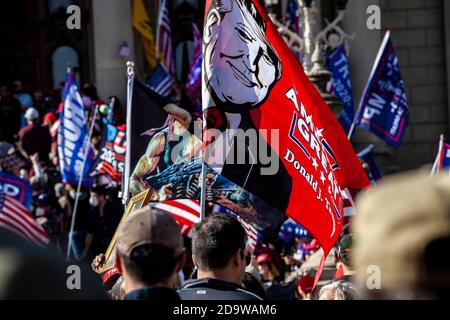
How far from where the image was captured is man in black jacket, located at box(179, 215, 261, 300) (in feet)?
15.6

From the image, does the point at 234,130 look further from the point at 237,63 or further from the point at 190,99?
the point at 190,99

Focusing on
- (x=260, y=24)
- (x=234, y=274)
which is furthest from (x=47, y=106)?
(x=234, y=274)

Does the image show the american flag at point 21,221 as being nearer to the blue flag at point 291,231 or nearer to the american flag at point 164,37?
the blue flag at point 291,231

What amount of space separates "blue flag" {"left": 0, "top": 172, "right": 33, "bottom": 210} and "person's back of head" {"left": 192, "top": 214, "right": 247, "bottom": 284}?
6450 mm

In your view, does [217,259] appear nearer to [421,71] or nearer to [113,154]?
[113,154]

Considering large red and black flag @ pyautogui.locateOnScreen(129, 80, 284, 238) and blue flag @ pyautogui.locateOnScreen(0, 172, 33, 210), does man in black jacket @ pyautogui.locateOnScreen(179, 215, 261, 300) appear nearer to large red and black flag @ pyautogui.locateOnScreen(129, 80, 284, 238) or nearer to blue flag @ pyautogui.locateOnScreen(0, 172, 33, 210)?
large red and black flag @ pyautogui.locateOnScreen(129, 80, 284, 238)

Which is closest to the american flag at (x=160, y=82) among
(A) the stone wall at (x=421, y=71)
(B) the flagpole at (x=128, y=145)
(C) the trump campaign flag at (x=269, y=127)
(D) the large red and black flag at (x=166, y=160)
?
(A) the stone wall at (x=421, y=71)

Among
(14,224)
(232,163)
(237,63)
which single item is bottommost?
(14,224)

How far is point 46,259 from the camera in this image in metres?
2.51

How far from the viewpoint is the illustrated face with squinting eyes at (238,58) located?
7500mm

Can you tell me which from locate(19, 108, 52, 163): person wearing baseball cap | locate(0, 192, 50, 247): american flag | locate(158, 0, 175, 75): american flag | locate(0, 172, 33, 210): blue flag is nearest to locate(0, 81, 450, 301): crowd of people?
locate(0, 192, 50, 247): american flag

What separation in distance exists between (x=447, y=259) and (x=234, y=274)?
8.07ft

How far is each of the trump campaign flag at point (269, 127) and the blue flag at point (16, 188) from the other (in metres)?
4.14

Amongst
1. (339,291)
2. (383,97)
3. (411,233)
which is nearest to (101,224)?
(383,97)
